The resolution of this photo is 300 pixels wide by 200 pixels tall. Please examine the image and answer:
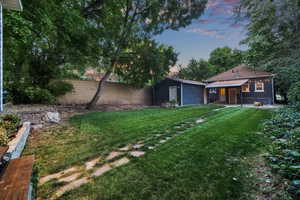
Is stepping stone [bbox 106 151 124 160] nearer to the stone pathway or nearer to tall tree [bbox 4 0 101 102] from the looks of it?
the stone pathway

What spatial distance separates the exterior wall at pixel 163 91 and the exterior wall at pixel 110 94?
2.17 ft

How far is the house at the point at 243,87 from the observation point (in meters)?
13.1

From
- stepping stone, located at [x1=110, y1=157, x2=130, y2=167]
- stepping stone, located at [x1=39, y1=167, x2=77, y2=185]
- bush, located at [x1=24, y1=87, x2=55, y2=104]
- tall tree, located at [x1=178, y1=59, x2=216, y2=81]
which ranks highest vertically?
tall tree, located at [x1=178, y1=59, x2=216, y2=81]

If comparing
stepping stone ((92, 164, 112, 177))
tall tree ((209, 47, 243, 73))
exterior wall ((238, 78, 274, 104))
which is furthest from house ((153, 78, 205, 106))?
tall tree ((209, 47, 243, 73))

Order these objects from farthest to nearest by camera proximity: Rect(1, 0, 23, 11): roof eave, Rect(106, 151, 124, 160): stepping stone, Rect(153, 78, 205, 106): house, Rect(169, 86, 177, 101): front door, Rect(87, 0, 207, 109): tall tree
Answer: Rect(169, 86, 177, 101): front door, Rect(153, 78, 205, 106): house, Rect(87, 0, 207, 109): tall tree, Rect(1, 0, 23, 11): roof eave, Rect(106, 151, 124, 160): stepping stone

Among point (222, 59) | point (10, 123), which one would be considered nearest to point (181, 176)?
point (10, 123)

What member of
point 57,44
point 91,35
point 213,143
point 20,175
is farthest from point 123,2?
point 20,175

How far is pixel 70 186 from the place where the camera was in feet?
5.99

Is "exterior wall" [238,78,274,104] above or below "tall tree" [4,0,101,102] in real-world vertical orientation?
below

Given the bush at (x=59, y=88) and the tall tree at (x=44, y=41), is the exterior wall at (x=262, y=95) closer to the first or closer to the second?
the tall tree at (x=44, y=41)

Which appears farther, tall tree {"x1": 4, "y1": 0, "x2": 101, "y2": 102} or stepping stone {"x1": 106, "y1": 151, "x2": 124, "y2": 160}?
tall tree {"x1": 4, "y1": 0, "x2": 101, "y2": 102}

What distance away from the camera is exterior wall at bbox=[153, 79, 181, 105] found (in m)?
13.1

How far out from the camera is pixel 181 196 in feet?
5.34

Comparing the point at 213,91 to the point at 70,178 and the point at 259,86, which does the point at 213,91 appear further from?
the point at 70,178
